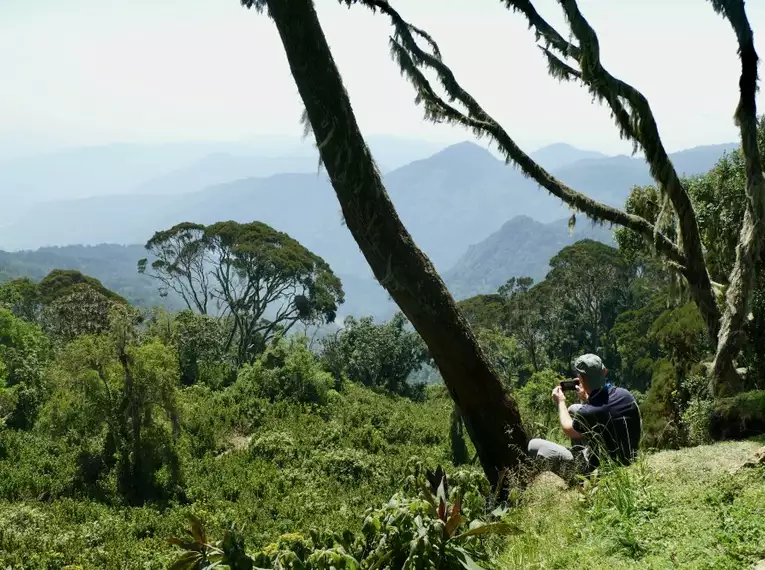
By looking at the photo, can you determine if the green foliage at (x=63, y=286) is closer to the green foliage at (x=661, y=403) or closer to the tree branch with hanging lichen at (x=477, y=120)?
the green foliage at (x=661, y=403)

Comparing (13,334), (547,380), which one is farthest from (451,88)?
(13,334)

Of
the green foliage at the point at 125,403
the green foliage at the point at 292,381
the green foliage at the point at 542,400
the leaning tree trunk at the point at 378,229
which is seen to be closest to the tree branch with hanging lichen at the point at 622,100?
the leaning tree trunk at the point at 378,229

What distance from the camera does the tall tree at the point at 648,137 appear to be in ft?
20.0

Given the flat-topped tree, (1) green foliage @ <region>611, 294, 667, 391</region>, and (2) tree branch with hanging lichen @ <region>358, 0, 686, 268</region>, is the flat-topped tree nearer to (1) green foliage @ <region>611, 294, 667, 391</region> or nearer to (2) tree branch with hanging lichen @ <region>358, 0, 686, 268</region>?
(1) green foliage @ <region>611, 294, 667, 391</region>

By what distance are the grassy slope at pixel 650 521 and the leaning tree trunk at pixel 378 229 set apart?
89cm

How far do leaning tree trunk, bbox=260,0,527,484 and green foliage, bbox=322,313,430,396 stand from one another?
3201cm

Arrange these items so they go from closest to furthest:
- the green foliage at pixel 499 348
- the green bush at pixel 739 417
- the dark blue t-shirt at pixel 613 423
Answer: the dark blue t-shirt at pixel 613 423 < the green bush at pixel 739 417 < the green foliage at pixel 499 348

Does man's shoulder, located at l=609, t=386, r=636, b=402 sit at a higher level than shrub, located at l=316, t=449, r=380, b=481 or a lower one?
higher

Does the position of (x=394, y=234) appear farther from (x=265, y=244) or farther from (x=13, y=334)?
(x=265, y=244)

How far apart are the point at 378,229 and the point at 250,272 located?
111ft

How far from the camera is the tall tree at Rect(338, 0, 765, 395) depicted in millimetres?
6090

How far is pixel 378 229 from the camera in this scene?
4.04 metres

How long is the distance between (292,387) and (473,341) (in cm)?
2053

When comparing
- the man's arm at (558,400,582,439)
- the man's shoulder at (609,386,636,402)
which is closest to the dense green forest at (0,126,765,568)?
the man's arm at (558,400,582,439)
